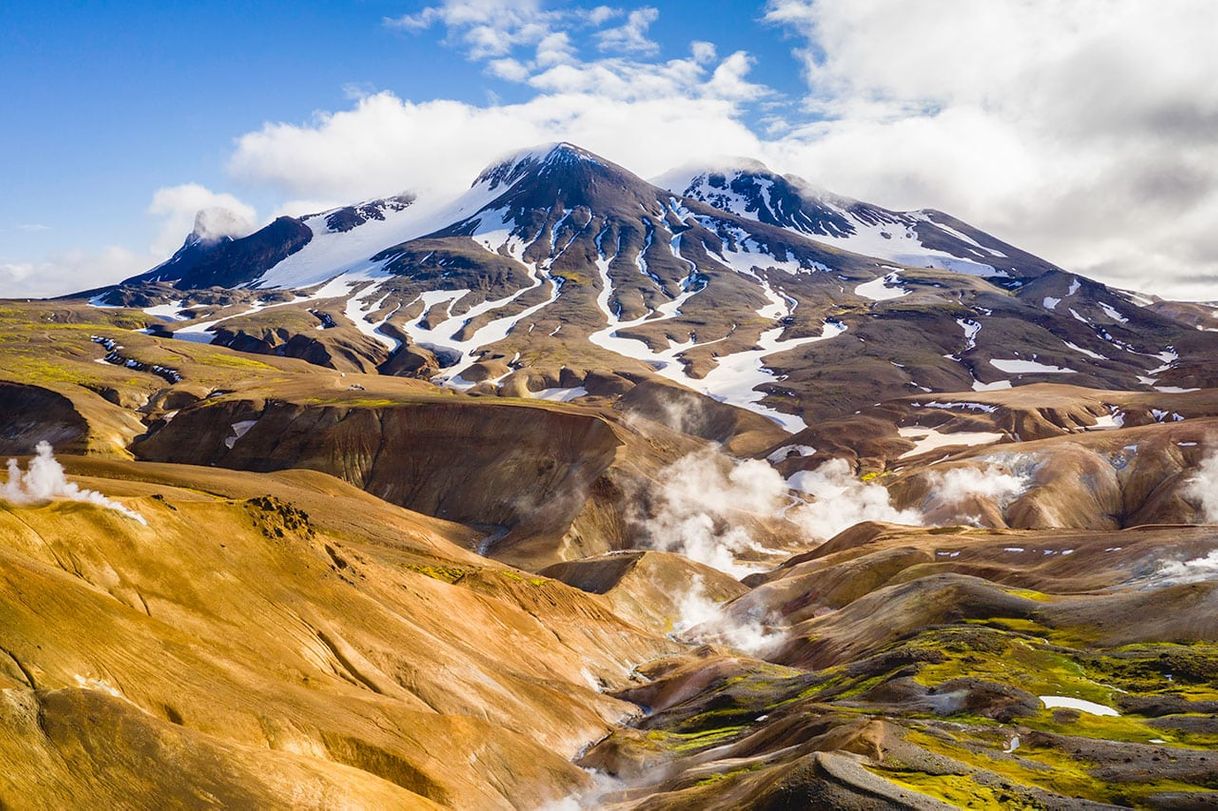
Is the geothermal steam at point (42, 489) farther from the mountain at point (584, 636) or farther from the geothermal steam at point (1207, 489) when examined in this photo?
the geothermal steam at point (1207, 489)

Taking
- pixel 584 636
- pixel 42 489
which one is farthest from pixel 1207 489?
pixel 42 489

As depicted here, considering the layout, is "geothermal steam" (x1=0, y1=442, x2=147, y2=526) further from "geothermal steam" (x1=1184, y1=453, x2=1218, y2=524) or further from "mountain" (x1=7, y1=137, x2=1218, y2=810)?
"geothermal steam" (x1=1184, y1=453, x2=1218, y2=524)

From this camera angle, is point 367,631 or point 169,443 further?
point 169,443

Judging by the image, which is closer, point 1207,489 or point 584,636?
point 584,636

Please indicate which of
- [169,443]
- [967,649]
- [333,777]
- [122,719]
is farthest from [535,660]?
[169,443]

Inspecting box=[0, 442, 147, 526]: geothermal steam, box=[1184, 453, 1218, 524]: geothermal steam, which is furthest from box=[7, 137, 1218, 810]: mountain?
box=[1184, 453, 1218, 524]: geothermal steam

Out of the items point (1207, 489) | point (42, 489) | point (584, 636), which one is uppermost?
point (1207, 489)

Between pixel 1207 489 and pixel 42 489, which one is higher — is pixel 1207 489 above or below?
above

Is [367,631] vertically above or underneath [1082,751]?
underneath

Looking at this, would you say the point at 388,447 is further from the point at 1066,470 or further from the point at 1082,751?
the point at 1082,751

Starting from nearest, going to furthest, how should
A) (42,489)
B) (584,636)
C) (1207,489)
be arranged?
(42,489), (584,636), (1207,489)

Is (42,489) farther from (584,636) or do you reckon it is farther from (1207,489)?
(1207,489)
